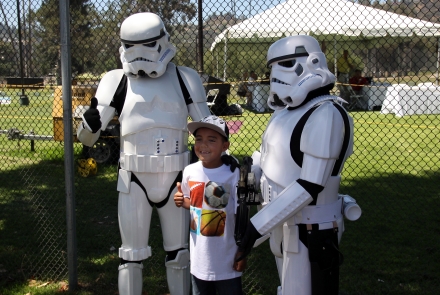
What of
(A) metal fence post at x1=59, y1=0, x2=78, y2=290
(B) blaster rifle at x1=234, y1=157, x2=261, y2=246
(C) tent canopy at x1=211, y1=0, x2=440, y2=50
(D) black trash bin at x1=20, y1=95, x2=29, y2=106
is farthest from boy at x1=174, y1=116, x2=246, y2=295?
(D) black trash bin at x1=20, y1=95, x2=29, y2=106

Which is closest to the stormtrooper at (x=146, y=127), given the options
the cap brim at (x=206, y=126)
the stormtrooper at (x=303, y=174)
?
the cap brim at (x=206, y=126)

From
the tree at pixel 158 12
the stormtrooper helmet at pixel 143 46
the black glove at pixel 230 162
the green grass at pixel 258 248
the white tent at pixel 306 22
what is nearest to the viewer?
the black glove at pixel 230 162

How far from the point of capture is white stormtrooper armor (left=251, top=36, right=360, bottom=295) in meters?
2.55

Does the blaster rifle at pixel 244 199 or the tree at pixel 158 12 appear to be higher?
the tree at pixel 158 12

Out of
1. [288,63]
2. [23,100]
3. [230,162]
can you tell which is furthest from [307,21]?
[288,63]

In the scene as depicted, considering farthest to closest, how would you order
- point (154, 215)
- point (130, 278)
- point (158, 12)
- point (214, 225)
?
point (154, 215) < point (158, 12) < point (130, 278) < point (214, 225)

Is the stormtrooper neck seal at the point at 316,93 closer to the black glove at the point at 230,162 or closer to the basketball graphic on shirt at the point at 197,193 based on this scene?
the black glove at the point at 230,162

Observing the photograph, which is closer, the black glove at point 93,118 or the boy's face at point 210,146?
the boy's face at point 210,146

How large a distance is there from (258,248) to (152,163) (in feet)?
6.73

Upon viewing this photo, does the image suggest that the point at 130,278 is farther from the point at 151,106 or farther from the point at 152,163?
the point at 151,106

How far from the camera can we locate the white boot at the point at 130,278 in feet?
11.8

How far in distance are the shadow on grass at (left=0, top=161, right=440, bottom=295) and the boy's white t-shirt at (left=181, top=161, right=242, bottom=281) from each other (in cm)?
129

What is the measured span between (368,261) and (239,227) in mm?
2450

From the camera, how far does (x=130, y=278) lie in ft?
11.8
